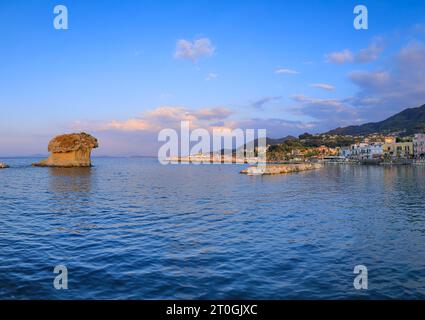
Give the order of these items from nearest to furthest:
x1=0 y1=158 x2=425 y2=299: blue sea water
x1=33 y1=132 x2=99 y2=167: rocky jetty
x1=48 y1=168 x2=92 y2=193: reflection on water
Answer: x1=0 y1=158 x2=425 y2=299: blue sea water, x1=48 y1=168 x2=92 y2=193: reflection on water, x1=33 y1=132 x2=99 y2=167: rocky jetty

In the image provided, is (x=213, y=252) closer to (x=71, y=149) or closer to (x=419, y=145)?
(x=71, y=149)

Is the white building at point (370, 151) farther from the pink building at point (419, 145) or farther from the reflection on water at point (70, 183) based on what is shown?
the reflection on water at point (70, 183)

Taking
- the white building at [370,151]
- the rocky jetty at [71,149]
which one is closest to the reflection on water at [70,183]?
the rocky jetty at [71,149]

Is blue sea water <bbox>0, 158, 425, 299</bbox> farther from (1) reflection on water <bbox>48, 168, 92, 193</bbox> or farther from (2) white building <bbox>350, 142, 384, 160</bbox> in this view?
(2) white building <bbox>350, 142, 384, 160</bbox>

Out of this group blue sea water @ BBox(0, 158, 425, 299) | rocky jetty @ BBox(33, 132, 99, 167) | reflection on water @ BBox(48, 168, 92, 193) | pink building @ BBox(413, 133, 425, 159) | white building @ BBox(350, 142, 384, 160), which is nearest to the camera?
blue sea water @ BBox(0, 158, 425, 299)

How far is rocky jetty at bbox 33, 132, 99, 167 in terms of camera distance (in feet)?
397

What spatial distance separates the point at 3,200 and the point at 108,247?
88.5 ft

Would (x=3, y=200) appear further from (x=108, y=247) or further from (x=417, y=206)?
(x=417, y=206)

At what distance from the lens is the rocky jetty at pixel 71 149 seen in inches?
4759

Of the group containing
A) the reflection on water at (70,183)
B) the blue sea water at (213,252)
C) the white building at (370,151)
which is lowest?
the blue sea water at (213,252)

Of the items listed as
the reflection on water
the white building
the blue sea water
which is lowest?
the blue sea water

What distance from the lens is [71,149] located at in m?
Answer: 122

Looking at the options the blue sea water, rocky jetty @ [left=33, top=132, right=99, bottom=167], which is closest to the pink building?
rocky jetty @ [left=33, top=132, right=99, bottom=167]
